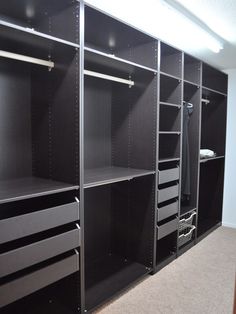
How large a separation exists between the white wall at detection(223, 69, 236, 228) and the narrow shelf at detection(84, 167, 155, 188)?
224 centimetres

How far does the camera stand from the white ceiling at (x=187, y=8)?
7.29 feet

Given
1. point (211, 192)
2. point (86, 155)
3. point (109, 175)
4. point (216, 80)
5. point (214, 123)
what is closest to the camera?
point (109, 175)

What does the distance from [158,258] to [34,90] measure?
6.98 ft

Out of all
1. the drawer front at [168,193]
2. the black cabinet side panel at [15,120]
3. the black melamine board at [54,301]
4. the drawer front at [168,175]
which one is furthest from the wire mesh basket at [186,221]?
the black cabinet side panel at [15,120]

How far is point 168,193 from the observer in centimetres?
302

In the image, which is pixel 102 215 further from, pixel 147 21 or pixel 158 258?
pixel 147 21

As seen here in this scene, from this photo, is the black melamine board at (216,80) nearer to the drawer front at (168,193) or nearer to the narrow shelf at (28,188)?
the drawer front at (168,193)

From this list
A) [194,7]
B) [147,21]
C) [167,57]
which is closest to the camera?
[194,7]

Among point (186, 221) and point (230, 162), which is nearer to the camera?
point (186, 221)

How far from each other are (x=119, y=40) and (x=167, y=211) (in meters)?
1.79

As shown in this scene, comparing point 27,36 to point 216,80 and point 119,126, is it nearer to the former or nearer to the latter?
point 119,126

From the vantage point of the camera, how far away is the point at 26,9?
75.2 inches

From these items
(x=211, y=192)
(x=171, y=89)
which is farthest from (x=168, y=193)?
(x=211, y=192)

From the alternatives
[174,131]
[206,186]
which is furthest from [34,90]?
[206,186]
